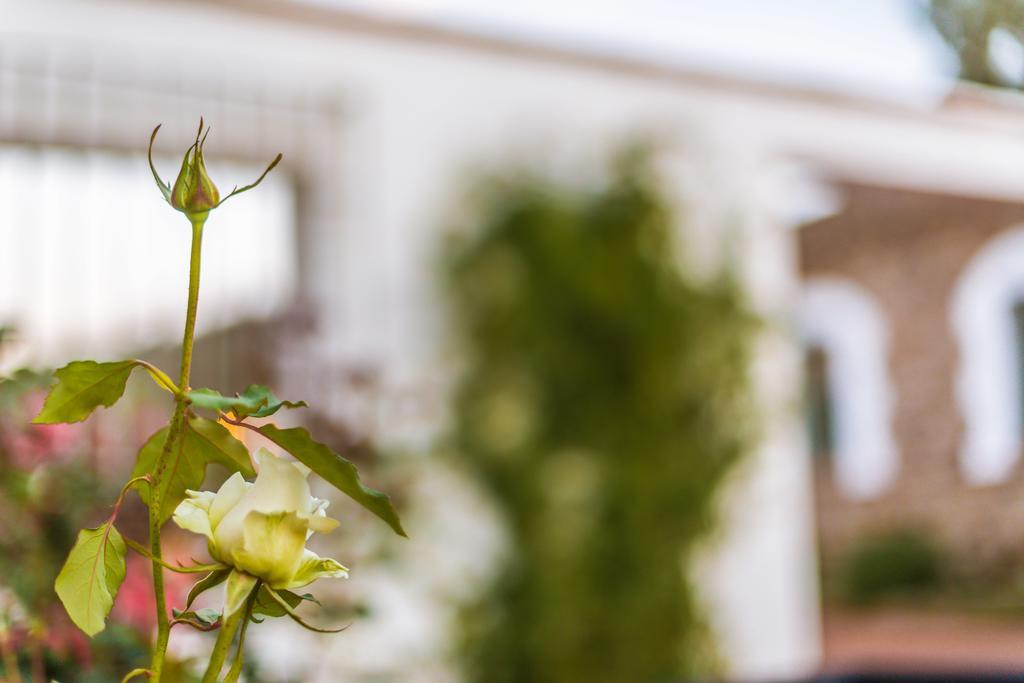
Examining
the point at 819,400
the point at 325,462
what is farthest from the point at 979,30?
the point at 819,400

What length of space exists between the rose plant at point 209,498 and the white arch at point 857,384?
1057cm

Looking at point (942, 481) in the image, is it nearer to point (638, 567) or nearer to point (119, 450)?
point (638, 567)

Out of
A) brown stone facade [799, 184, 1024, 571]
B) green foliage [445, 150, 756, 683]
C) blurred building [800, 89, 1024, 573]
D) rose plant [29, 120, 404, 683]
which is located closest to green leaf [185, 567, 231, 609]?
rose plant [29, 120, 404, 683]

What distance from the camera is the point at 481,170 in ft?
15.2

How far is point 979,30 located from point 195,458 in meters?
0.70

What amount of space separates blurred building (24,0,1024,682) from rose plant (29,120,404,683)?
175 centimetres

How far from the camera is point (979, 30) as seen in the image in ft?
2.79

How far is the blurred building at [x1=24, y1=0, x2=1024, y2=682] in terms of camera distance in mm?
3734

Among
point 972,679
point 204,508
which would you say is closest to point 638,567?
point 972,679

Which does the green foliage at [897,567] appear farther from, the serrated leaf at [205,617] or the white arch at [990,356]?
the serrated leaf at [205,617]

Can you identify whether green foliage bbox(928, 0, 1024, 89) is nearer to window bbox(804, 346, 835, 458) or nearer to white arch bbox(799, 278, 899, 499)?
white arch bbox(799, 278, 899, 499)

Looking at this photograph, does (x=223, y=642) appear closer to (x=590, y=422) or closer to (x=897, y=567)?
(x=590, y=422)

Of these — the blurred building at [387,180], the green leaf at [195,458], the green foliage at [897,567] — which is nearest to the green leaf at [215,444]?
the green leaf at [195,458]

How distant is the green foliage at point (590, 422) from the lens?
4.41 meters
